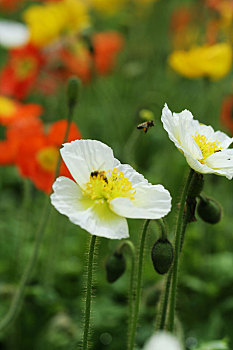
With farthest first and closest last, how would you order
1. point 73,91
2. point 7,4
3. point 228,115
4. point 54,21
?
point 7,4
point 54,21
point 228,115
point 73,91

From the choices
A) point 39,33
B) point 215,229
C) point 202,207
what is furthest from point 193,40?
point 202,207

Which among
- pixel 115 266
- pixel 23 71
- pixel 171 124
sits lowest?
pixel 115 266

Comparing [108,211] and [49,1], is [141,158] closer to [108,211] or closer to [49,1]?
[49,1]


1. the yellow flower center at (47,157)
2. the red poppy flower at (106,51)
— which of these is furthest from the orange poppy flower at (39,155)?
the red poppy flower at (106,51)

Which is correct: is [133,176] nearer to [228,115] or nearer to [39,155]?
[39,155]

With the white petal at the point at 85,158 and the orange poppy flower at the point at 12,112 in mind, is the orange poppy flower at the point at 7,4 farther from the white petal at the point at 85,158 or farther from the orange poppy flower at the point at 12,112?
the white petal at the point at 85,158

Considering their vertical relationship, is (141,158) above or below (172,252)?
above

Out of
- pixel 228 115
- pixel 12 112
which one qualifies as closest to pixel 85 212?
pixel 12 112

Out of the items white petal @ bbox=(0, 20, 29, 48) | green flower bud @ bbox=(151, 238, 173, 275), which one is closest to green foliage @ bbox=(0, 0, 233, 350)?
green flower bud @ bbox=(151, 238, 173, 275)

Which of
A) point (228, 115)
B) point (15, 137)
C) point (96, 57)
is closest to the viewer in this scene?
point (15, 137)
